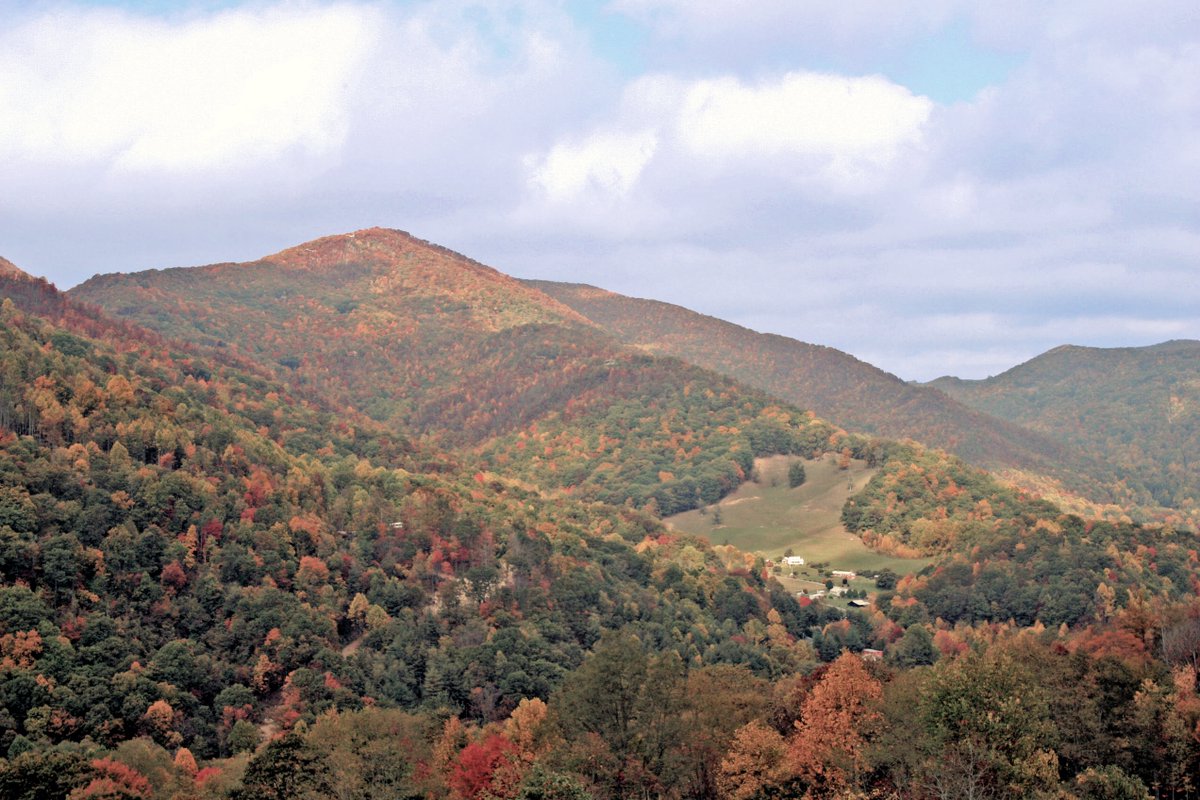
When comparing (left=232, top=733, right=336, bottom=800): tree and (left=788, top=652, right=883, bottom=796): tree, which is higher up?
(left=788, top=652, right=883, bottom=796): tree

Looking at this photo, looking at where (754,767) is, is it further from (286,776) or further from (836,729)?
(286,776)

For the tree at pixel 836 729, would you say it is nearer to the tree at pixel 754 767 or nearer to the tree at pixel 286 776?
the tree at pixel 754 767

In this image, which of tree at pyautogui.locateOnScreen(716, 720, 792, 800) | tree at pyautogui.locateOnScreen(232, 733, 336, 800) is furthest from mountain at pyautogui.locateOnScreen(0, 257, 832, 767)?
tree at pyautogui.locateOnScreen(716, 720, 792, 800)

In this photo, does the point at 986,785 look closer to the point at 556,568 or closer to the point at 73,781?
the point at 73,781

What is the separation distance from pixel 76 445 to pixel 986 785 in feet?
363

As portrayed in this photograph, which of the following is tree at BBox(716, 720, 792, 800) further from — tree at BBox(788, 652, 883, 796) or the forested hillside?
tree at BBox(788, 652, 883, 796)

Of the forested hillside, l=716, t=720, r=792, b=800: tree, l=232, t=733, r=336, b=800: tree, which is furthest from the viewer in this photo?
l=232, t=733, r=336, b=800: tree

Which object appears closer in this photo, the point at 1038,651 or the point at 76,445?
the point at 1038,651

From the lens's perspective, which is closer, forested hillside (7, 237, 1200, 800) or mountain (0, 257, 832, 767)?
forested hillside (7, 237, 1200, 800)

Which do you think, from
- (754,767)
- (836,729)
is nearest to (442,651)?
(836,729)

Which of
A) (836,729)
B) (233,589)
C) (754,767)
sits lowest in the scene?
(754,767)

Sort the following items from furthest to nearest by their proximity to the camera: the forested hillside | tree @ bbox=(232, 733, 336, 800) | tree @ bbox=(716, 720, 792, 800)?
tree @ bbox=(232, 733, 336, 800)
the forested hillside
tree @ bbox=(716, 720, 792, 800)

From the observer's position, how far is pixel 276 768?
74938 mm

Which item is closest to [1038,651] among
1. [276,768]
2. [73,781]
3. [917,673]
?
[917,673]
